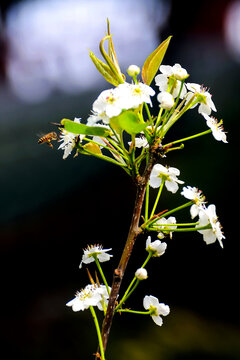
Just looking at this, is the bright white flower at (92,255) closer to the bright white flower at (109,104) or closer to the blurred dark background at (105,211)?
the bright white flower at (109,104)

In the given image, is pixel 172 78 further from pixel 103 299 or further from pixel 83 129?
pixel 103 299

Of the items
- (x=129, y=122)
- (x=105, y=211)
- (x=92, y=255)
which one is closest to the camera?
(x=129, y=122)

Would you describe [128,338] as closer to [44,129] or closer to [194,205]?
[44,129]

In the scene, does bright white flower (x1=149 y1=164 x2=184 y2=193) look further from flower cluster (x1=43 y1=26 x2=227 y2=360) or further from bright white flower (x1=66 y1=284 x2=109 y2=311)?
bright white flower (x1=66 y1=284 x2=109 y2=311)

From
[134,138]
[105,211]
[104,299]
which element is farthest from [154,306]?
[105,211]

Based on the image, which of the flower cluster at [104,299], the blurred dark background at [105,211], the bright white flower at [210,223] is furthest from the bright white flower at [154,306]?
the blurred dark background at [105,211]
